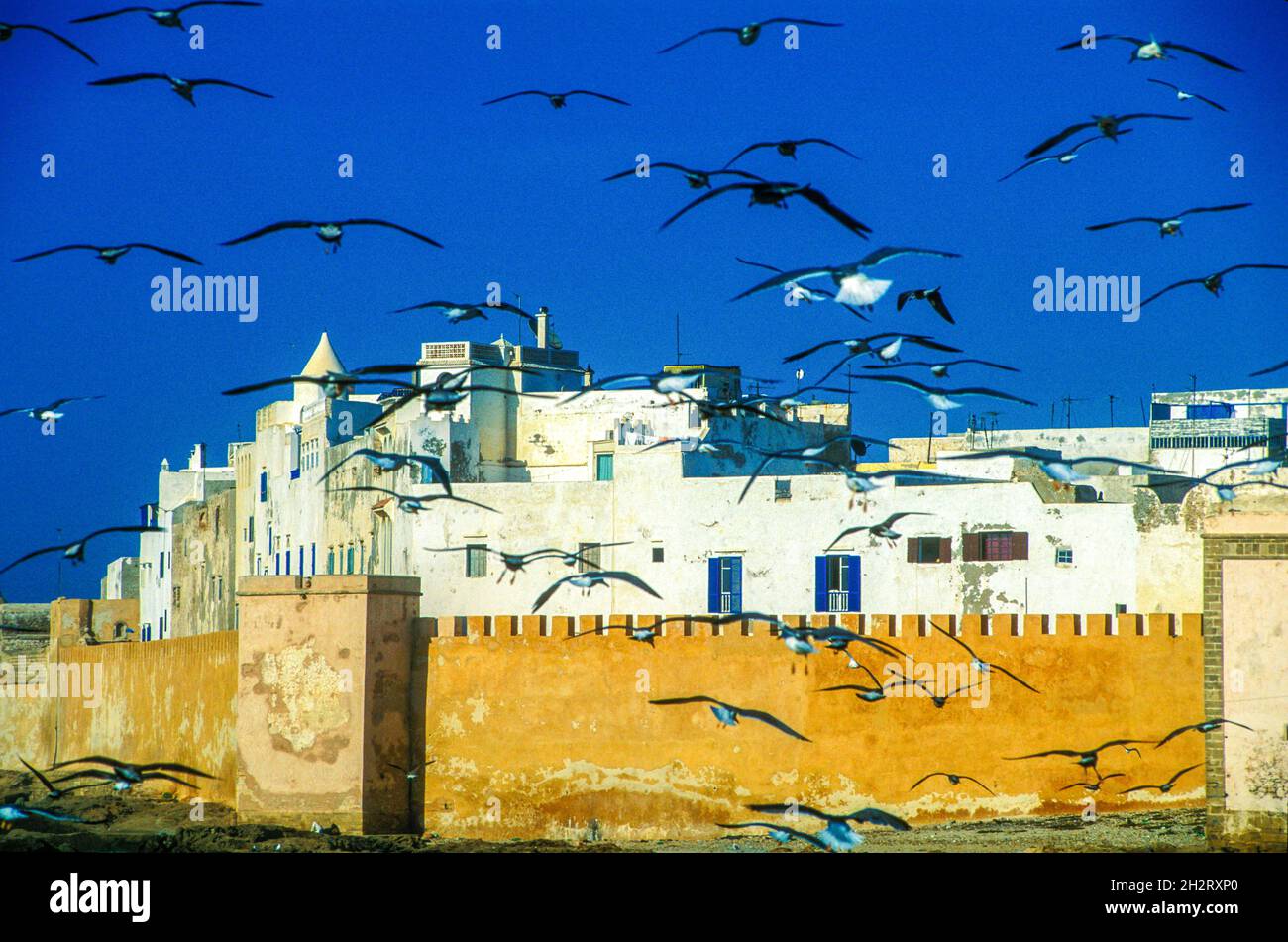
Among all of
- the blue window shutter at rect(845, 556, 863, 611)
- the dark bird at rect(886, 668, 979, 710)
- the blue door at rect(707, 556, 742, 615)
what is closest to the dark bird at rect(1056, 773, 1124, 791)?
the dark bird at rect(886, 668, 979, 710)

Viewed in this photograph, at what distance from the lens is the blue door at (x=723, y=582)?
151 feet

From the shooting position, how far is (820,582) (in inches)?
1773

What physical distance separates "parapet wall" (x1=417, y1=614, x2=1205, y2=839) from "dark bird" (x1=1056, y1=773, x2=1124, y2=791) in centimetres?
7

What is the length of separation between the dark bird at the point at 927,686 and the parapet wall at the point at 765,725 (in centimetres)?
10

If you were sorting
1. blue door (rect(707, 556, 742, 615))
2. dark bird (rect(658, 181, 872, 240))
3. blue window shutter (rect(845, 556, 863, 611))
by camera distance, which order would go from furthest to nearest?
blue door (rect(707, 556, 742, 615)), blue window shutter (rect(845, 556, 863, 611)), dark bird (rect(658, 181, 872, 240))

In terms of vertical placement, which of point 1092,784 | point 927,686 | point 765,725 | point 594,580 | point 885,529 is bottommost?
point 1092,784

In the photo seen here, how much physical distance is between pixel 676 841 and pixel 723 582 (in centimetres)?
1183

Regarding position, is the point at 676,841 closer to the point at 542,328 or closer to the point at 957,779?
the point at 957,779

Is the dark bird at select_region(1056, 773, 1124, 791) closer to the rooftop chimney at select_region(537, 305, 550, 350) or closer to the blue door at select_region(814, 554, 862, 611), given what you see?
the blue door at select_region(814, 554, 862, 611)

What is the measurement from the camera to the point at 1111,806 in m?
32.6

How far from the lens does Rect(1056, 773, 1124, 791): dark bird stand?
107 feet

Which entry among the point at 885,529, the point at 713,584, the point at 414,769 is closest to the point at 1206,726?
the point at 885,529
